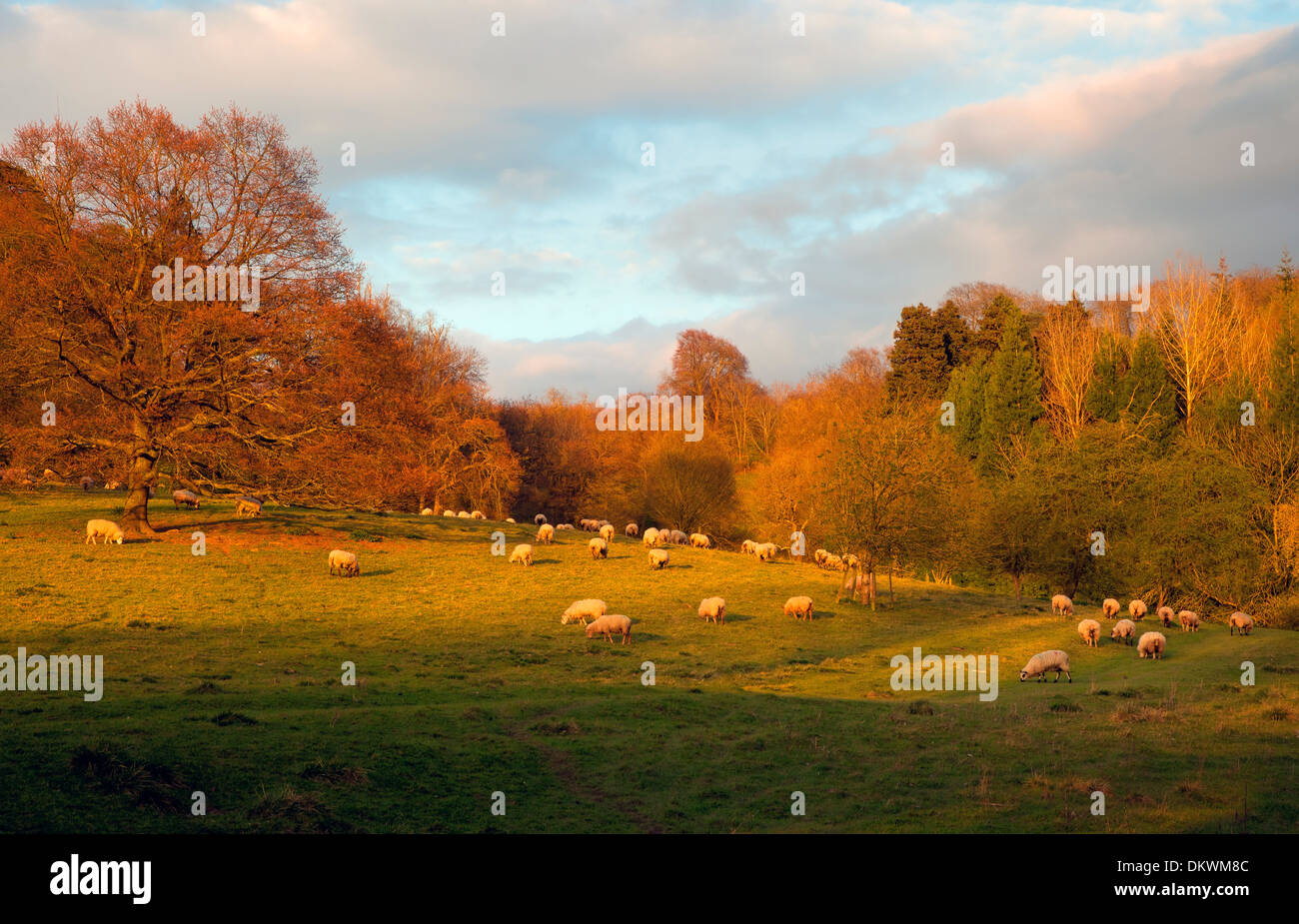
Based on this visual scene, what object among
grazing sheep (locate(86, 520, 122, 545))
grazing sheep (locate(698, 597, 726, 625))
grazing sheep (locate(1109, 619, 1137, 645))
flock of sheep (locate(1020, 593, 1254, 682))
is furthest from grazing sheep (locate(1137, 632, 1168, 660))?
grazing sheep (locate(86, 520, 122, 545))

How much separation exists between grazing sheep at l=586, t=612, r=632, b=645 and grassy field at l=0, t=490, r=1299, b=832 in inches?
38.2

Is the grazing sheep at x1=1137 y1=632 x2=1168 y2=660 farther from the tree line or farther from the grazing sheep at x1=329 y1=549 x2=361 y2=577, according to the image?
the grazing sheep at x1=329 y1=549 x2=361 y2=577

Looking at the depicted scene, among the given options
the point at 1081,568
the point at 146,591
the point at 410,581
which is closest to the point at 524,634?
the point at 410,581

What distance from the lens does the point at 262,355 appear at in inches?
1501

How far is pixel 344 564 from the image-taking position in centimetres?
3666

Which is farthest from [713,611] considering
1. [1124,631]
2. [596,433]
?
[596,433]

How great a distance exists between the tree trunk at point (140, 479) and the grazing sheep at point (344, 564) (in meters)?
8.93

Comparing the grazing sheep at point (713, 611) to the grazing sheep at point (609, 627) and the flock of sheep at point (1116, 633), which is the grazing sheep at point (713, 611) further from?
the flock of sheep at point (1116, 633)

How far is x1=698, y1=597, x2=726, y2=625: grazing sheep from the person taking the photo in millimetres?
34781

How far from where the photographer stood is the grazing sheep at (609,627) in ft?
98.4

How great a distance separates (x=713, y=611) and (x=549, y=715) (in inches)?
604

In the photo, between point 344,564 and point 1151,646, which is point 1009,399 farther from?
point 344,564
